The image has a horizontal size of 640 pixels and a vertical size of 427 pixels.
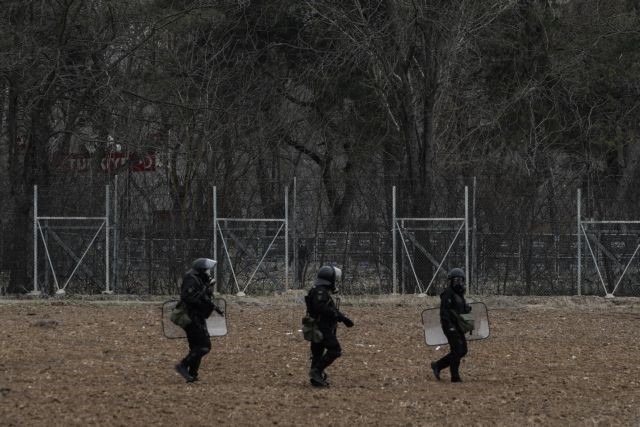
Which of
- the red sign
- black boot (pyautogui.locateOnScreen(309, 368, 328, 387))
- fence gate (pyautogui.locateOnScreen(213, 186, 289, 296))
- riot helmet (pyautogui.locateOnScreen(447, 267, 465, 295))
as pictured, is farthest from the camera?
the red sign

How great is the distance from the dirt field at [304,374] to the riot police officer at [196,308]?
0.81 ft

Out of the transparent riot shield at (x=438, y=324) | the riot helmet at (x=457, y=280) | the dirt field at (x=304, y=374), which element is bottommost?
the dirt field at (x=304, y=374)

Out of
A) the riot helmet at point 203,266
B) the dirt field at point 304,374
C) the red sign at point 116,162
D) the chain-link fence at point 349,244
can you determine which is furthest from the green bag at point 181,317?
the red sign at point 116,162

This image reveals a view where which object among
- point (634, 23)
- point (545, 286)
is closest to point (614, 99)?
point (634, 23)

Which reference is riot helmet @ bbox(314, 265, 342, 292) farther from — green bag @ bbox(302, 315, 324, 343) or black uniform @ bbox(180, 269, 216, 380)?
black uniform @ bbox(180, 269, 216, 380)

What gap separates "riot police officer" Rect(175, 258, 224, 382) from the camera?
42.8 feet

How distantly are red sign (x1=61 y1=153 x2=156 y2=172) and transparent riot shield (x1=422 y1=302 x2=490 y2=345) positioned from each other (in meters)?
17.1

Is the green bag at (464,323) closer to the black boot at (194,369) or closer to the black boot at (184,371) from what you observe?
the black boot at (194,369)

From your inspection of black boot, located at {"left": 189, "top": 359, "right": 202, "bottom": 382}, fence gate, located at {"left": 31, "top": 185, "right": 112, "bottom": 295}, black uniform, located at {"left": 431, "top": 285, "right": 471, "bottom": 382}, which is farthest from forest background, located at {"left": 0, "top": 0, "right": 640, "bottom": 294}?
black boot, located at {"left": 189, "top": 359, "right": 202, "bottom": 382}

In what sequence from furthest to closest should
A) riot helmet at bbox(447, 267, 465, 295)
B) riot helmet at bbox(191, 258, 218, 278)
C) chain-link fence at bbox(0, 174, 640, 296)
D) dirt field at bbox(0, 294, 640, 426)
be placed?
1. chain-link fence at bbox(0, 174, 640, 296)
2. riot helmet at bbox(447, 267, 465, 295)
3. riot helmet at bbox(191, 258, 218, 278)
4. dirt field at bbox(0, 294, 640, 426)

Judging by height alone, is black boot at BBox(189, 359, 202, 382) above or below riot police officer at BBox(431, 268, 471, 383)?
below

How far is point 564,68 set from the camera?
3506 cm

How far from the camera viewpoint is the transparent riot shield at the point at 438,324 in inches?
540

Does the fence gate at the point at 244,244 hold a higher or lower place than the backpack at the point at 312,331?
higher
